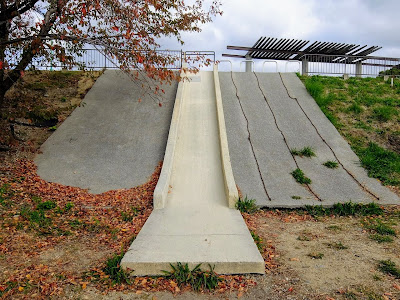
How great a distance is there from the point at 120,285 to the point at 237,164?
18.7ft

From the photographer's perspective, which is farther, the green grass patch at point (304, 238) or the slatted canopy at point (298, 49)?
the slatted canopy at point (298, 49)

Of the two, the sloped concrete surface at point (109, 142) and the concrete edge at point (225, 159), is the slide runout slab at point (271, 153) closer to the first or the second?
the concrete edge at point (225, 159)

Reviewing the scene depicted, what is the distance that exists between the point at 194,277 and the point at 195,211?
2692mm

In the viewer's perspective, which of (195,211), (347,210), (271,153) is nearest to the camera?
(195,211)

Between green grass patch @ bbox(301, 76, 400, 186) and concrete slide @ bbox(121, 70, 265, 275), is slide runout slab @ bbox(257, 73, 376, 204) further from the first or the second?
concrete slide @ bbox(121, 70, 265, 275)

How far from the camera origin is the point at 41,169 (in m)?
9.02

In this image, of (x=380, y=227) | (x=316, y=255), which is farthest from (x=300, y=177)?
(x=316, y=255)

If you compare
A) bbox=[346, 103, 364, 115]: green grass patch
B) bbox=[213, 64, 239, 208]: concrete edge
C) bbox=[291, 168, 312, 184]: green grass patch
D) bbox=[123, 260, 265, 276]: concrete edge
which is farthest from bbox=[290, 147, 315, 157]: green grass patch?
bbox=[123, 260, 265, 276]: concrete edge

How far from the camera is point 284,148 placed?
1005cm

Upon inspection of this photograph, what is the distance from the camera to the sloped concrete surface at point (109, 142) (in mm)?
8820

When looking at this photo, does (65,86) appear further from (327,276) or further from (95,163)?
(327,276)

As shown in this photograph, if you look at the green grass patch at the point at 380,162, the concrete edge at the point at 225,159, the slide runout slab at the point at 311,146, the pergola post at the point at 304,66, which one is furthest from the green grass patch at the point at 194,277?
the pergola post at the point at 304,66

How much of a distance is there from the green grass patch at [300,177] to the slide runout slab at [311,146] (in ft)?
0.56

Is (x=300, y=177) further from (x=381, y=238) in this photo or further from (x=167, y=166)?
(x=167, y=166)
